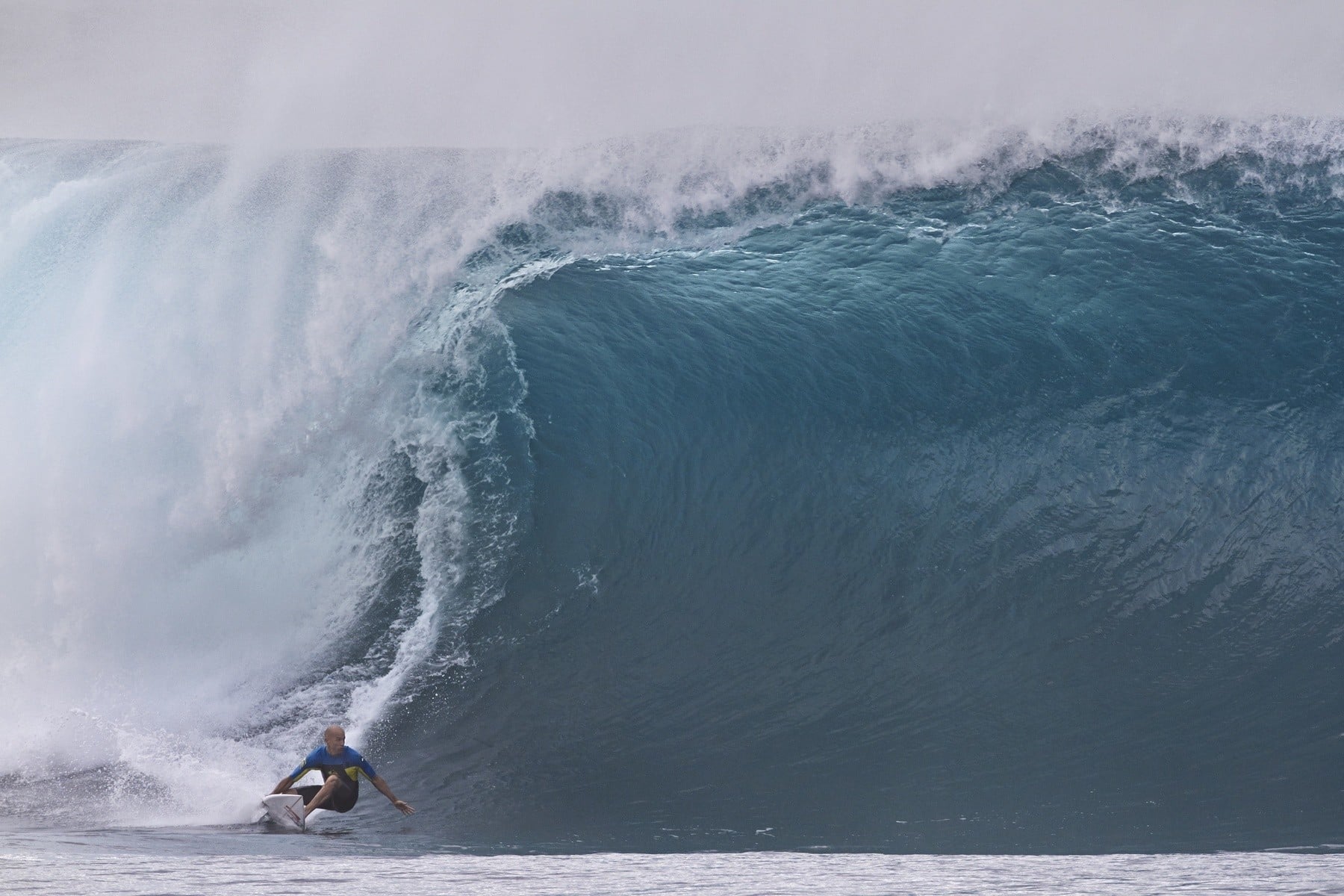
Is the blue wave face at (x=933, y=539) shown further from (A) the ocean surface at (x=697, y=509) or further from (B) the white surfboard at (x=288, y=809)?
(B) the white surfboard at (x=288, y=809)

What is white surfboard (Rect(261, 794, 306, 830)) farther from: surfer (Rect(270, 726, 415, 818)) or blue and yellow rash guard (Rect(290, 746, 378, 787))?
blue and yellow rash guard (Rect(290, 746, 378, 787))

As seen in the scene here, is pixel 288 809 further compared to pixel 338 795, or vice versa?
pixel 338 795

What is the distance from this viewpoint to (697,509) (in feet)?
30.5

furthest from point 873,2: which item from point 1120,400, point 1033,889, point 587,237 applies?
point 1033,889

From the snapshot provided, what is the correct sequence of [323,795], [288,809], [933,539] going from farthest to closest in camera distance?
[933,539] → [323,795] → [288,809]

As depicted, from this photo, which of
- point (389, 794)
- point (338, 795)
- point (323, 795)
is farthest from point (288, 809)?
point (389, 794)

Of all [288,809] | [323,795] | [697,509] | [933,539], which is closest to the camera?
[288,809]

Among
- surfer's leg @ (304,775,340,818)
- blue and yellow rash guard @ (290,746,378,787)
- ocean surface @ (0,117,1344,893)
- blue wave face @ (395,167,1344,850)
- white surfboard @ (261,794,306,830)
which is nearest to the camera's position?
white surfboard @ (261,794,306,830)

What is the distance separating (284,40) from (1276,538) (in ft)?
42.9

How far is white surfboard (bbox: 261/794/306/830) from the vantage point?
247 inches

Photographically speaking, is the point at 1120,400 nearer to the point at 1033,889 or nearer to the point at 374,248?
the point at 1033,889

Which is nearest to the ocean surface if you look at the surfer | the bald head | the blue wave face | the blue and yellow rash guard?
the blue wave face

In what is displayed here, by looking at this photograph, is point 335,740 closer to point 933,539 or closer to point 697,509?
point 697,509

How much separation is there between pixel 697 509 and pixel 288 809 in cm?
416
